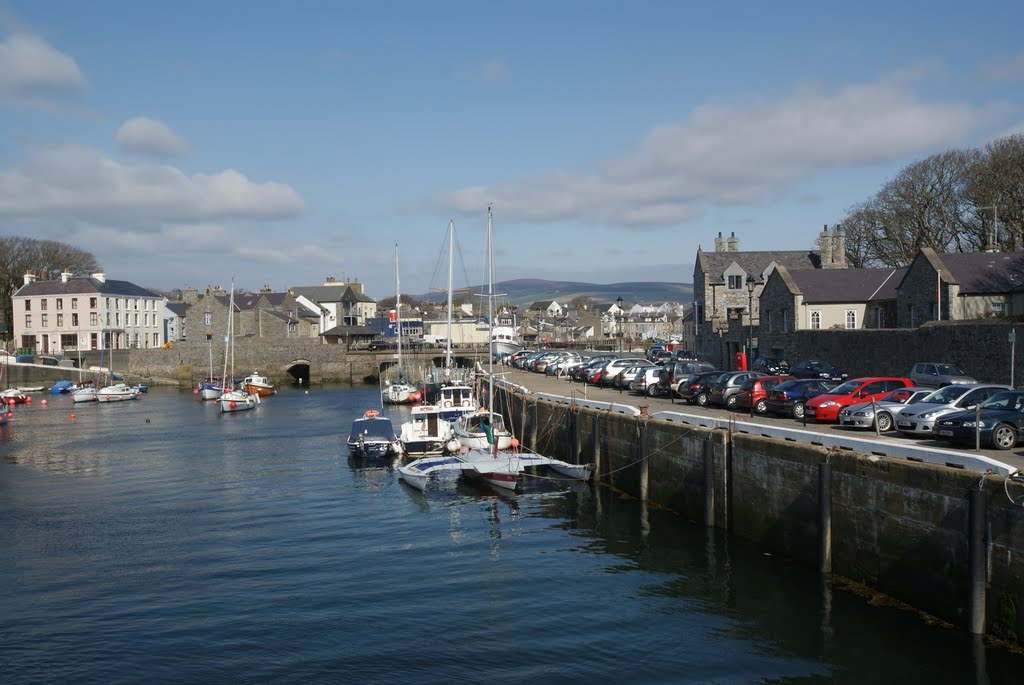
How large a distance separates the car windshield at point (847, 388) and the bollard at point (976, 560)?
16.1m

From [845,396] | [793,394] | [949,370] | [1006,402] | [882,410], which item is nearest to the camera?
[1006,402]

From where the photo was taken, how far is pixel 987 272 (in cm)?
4919

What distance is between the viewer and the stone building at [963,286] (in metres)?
47.8

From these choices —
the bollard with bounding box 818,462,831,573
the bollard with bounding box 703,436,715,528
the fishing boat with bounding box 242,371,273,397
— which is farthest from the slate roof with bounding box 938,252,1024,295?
the fishing boat with bounding box 242,371,273,397

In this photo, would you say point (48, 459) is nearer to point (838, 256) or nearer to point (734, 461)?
point (734, 461)

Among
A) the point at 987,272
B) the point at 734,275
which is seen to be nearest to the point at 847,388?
the point at 987,272

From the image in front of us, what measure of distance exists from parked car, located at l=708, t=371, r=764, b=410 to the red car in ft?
15.8

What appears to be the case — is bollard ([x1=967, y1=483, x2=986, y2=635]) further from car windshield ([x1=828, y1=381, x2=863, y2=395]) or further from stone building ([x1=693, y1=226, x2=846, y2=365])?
stone building ([x1=693, y1=226, x2=846, y2=365])

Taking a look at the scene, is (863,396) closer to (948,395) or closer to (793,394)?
(793,394)

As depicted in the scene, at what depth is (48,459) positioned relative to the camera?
4719 centimetres

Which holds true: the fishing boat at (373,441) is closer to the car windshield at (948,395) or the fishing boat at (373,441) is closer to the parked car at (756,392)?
the parked car at (756,392)

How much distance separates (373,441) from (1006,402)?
27.5 metres

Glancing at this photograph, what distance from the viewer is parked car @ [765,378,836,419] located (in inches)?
1325

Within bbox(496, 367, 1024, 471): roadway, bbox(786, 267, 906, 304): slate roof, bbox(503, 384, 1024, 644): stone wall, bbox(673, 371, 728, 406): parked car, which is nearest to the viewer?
bbox(503, 384, 1024, 644): stone wall
